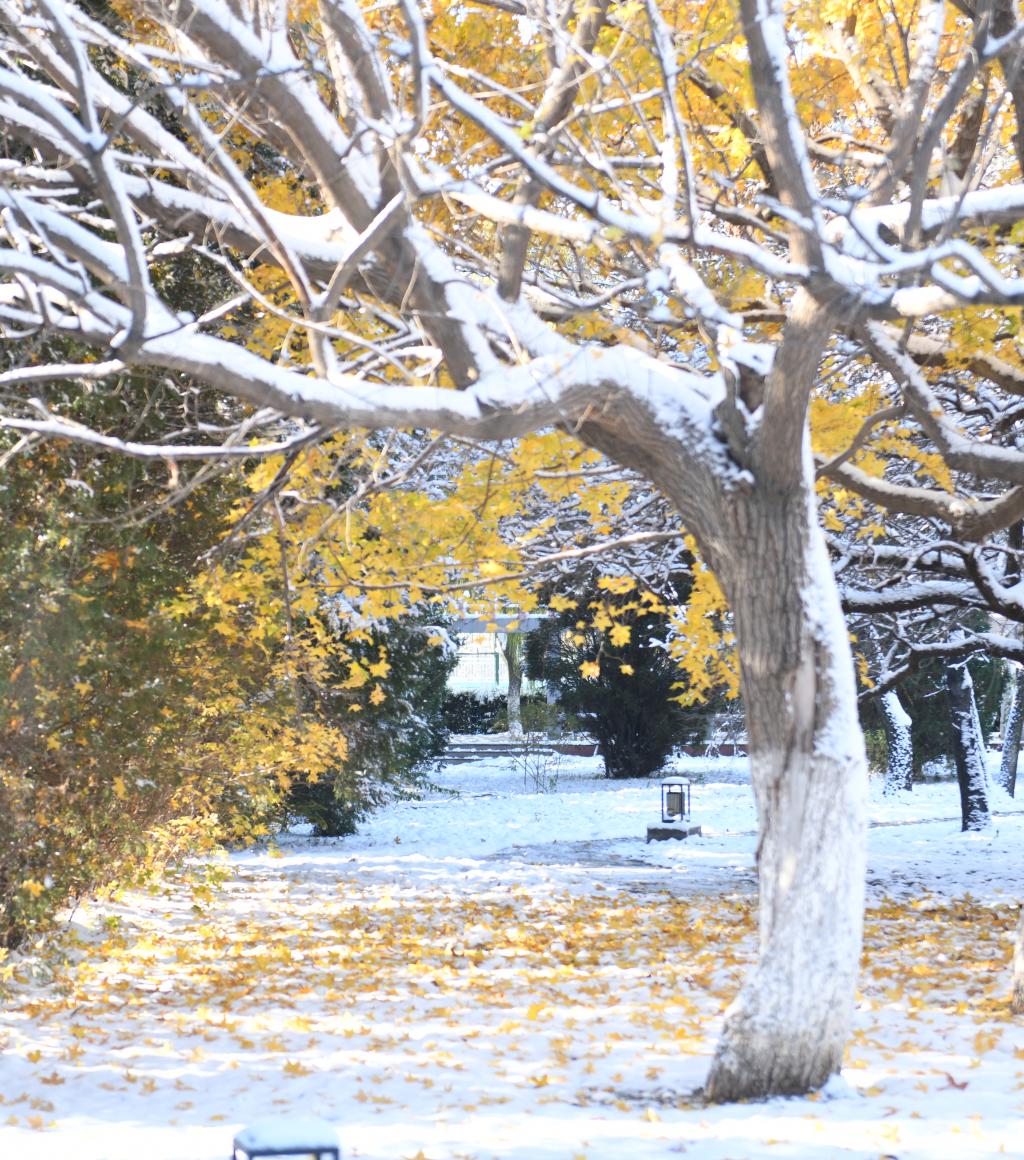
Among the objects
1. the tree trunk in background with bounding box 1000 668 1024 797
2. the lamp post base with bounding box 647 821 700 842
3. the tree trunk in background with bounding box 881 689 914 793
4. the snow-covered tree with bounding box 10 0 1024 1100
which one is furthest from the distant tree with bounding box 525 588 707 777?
the snow-covered tree with bounding box 10 0 1024 1100

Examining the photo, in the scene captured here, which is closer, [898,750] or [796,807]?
[796,807]

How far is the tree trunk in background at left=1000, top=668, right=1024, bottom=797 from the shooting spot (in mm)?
21797

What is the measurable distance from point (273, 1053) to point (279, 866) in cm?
753

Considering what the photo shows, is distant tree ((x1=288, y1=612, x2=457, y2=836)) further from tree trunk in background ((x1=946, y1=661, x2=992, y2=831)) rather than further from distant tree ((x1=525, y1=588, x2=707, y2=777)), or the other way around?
tree trunk in background ((x1=946, y1=661, x2=992, y2=831))

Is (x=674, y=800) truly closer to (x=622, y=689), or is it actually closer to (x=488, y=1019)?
(x=622, y=689)

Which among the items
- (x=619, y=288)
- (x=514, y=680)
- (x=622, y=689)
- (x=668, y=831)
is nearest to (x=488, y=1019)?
(x=619, y=288)

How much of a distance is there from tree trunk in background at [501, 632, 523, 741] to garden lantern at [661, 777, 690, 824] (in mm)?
13863

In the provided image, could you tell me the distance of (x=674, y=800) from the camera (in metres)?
14.8

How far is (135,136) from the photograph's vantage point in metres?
4.66

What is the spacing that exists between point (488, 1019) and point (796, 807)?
2.62 metres

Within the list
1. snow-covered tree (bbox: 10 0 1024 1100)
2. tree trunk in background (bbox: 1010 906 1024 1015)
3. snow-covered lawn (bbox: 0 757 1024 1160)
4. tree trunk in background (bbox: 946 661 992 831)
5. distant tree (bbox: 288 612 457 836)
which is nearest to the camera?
snow-covered tree (bbox: 10 0 1024 1100)

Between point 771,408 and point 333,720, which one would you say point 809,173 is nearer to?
point 771,408

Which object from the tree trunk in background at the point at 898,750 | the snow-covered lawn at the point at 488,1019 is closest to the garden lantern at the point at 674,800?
the snow-covered lawn at the point at 488,1019

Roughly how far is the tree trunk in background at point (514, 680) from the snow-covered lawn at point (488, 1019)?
53.7ft
